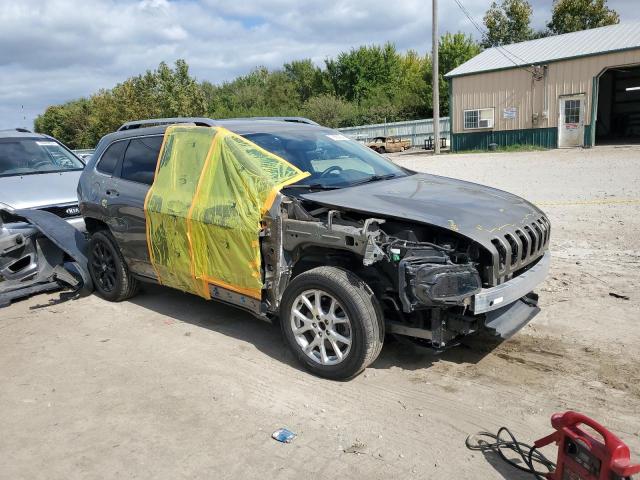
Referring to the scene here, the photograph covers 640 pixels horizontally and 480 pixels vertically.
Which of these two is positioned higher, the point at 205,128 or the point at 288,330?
the point at 205,128

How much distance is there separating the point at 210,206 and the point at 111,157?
2054 millimetres

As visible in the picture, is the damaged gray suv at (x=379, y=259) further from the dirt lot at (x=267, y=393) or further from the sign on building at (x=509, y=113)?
the sign on building at (x=509, y=113)

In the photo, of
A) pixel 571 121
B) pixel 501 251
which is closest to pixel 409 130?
pixel 571 121

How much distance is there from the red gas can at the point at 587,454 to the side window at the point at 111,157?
4.93 m

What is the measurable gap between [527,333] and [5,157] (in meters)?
8.09

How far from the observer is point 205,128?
16.0ft

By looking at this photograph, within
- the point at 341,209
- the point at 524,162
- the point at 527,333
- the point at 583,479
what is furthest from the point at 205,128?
the point at 524,162

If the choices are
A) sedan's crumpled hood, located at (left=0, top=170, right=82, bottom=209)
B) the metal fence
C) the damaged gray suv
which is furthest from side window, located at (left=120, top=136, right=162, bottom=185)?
the metal fence

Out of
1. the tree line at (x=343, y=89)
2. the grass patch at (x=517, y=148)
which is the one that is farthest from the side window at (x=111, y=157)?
the tree line at (x=343, y=89)

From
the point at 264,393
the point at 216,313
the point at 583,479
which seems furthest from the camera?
the point at 216,313

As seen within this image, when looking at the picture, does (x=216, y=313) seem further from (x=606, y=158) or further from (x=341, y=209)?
(x=606, y=158)

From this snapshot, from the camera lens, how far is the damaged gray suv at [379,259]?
3.68 m

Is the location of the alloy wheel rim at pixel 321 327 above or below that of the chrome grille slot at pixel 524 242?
below

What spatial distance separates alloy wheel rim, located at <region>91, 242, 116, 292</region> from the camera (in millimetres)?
6121
